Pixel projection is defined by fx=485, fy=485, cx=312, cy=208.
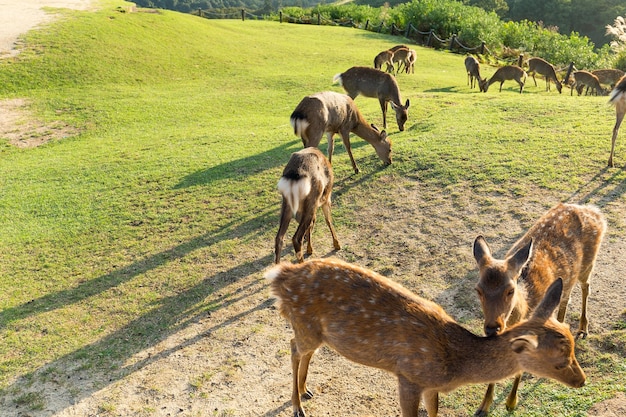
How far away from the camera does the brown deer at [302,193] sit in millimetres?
6195

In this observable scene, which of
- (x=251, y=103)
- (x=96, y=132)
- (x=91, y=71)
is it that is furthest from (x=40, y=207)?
(x=91, y=71)

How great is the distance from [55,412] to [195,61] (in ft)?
56.9

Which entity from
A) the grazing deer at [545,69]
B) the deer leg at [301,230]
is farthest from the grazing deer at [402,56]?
the deer leg at [301,230]

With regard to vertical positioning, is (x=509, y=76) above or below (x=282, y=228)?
above

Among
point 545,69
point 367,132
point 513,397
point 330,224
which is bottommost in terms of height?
point 513,397

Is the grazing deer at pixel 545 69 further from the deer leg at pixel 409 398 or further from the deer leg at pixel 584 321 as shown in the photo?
the deer leg at pixel 409 398

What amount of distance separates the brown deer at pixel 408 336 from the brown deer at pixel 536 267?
0.94 ft

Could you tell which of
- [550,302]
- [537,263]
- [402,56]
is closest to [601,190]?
[537,263]

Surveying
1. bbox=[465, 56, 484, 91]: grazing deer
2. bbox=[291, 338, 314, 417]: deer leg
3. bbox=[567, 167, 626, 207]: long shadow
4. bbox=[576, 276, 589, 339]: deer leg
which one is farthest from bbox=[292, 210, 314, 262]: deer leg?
bbox=[465, 56, 484, 91]: grazing deer

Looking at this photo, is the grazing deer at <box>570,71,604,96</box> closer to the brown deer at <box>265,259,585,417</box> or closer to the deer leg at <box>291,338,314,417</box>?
the brown deer at <box>265,259,585,417</box>

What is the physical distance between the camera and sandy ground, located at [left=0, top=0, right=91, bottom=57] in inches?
720

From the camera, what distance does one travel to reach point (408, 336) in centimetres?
362

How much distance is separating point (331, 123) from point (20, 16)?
19.0 metres

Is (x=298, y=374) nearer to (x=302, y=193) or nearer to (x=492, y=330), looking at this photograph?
(x=492, y=330)
